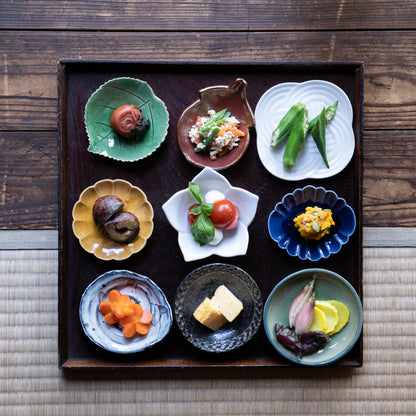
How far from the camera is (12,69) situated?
1.95 meters

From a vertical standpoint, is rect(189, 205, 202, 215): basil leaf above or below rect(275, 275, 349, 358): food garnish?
above

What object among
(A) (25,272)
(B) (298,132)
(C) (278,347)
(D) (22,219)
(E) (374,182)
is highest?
(B) (298,132)

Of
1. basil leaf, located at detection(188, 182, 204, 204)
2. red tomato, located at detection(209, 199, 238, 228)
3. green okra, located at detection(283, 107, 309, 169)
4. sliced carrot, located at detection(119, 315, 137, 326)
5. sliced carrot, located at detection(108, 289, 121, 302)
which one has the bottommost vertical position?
sliced carrot, located at detection(119, 315, 137, 326)

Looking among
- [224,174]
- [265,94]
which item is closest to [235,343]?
[224,174]

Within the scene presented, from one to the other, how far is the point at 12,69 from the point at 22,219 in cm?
66

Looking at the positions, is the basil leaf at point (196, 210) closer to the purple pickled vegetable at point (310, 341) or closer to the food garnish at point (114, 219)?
the food garnish at point (114, 219)

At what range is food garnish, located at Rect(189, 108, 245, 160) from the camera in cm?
181

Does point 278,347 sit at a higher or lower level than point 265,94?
lower

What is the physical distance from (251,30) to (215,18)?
0.17m

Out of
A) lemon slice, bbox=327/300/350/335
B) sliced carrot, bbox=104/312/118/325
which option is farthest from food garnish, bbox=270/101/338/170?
sliced carrot, bbox=104/312/118/325

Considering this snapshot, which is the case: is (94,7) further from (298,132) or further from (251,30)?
(298,132)

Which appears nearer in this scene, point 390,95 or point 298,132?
point 298,132

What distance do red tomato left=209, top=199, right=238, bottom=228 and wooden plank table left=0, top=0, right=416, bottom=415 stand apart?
0.63 metres

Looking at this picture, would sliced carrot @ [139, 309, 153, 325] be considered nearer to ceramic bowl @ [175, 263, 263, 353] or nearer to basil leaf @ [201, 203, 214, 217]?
ceramic bowl @ [175, 263, 263, 353]
